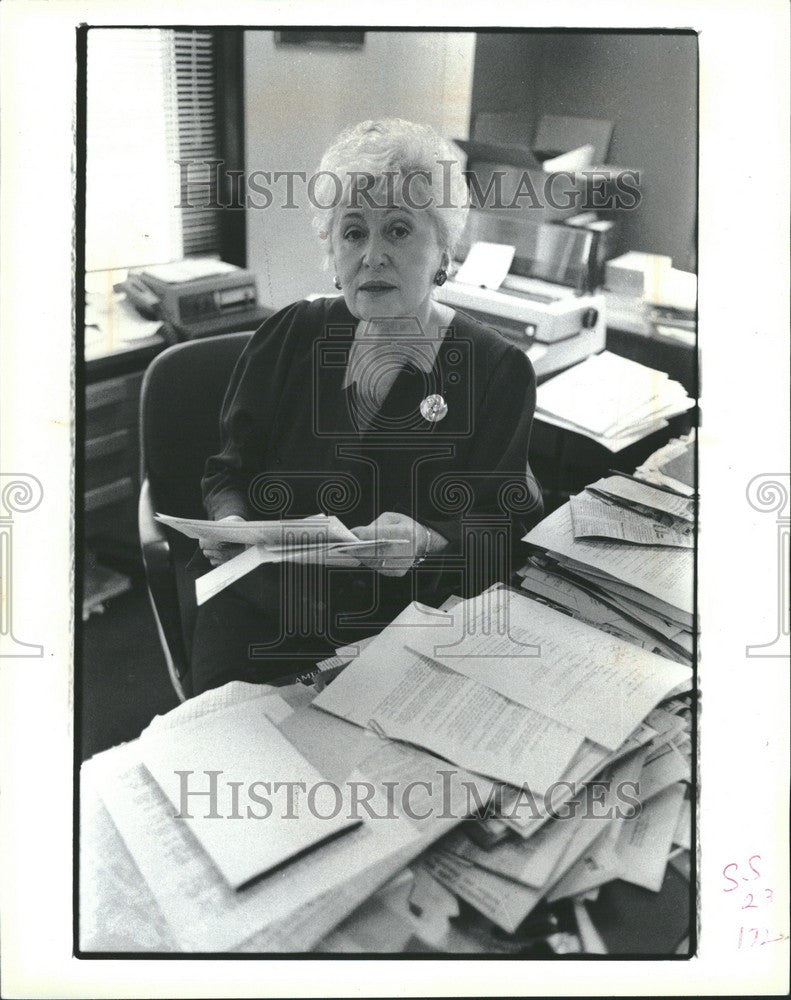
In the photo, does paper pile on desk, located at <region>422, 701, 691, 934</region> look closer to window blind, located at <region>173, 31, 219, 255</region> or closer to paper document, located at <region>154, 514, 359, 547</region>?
paper document, located at <region>154, 514, 359, 547</region>

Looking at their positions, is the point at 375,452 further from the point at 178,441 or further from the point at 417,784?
the point at 417,784

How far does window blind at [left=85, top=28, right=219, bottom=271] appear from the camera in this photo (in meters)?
1.46

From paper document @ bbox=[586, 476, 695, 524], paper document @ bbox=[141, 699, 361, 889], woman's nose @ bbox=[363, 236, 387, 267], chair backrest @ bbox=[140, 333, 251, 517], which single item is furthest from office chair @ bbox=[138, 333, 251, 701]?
paper document @ bbox=[586, 476, 695, 524]

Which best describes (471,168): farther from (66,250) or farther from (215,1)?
(66,250)

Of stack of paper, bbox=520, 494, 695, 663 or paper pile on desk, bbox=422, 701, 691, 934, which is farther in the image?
stack of paper, bbox=520, 494, 695, 663

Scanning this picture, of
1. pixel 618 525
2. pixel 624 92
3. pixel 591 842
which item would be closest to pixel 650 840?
pixel 591 842

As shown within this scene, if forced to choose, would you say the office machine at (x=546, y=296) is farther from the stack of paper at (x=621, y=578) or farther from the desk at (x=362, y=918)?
the desk at (x=362, y=918)

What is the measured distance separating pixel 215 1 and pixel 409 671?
102 cm

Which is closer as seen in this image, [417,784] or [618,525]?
[417,784]

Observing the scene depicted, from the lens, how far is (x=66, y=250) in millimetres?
1477

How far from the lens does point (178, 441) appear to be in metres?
1.51

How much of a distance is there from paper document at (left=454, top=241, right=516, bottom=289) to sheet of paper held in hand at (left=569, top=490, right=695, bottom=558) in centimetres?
35

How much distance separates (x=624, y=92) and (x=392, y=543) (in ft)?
2.46

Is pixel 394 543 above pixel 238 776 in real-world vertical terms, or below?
above
